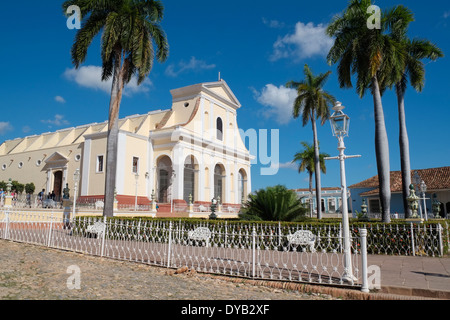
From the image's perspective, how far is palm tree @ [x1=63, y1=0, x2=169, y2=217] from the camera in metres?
14.8

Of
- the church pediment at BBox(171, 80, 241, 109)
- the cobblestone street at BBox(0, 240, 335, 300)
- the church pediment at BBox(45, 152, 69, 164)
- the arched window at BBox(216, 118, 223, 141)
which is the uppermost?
the church pediment at BBox(171, 80, 241, 109)

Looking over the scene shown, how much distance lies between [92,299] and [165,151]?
2205 centimetres

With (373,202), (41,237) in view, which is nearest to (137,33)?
(41,237)

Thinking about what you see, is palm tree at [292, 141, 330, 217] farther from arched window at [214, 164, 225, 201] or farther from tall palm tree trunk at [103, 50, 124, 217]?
tall palm tree trunk at [103, 50, 124, 217]

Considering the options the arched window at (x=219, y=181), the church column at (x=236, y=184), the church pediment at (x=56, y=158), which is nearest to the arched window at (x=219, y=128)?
the arched window at (x=219, y=181)

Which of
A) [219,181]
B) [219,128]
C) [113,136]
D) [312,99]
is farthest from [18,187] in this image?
[312,99]

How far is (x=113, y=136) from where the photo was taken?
15.1m

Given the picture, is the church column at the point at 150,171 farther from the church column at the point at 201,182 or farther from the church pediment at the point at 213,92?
the church pediment at the point at 213,92

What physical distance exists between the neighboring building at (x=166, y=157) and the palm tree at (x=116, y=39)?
29.8 feet

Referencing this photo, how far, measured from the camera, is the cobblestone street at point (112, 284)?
4.60m

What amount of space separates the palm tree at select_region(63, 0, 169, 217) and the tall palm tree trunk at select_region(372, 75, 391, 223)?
1100cm

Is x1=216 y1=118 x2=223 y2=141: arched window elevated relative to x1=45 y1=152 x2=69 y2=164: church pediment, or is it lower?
elevated

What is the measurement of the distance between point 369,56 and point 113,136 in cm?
1208

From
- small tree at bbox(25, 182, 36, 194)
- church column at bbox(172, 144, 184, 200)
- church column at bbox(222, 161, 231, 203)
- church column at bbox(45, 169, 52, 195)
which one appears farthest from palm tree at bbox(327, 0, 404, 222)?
small tree at bbox(25, 182, 36, 194)
